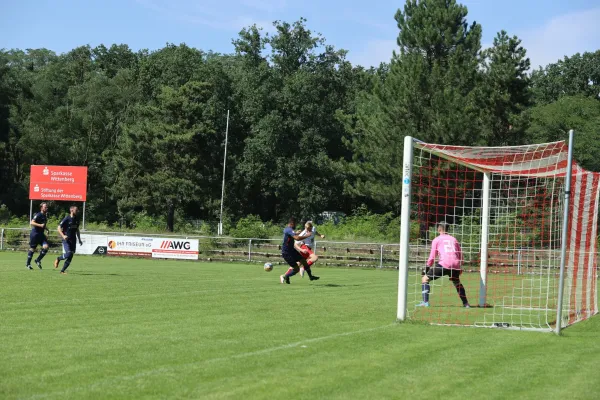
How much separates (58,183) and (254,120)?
94.8 feet

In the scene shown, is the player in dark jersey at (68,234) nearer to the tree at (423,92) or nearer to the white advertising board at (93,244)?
the white advertising board at (93,244)

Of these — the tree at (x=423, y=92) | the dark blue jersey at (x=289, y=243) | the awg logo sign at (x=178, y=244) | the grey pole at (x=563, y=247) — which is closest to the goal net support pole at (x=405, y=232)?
the grey pole at (x=563, y=247)

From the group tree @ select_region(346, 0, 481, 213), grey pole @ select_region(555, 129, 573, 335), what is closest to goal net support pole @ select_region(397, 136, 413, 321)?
grey pole @ select_region(555, 129, 573, 335)

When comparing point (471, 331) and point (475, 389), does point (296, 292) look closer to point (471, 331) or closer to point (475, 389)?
point (471, 331)

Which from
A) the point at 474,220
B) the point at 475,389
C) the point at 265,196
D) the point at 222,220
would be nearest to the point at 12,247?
the point at 222,220

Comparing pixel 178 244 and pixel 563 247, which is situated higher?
pixel 563 247

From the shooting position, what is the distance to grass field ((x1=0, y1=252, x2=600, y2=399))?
7.12m

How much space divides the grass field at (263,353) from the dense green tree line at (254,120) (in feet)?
120

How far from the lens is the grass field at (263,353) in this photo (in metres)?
7.12

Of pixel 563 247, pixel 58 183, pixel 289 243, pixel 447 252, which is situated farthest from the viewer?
pixel 58 183

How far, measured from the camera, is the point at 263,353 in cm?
893

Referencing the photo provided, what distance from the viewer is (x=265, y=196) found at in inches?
2761

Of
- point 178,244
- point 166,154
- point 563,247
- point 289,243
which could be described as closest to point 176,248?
point 178,244

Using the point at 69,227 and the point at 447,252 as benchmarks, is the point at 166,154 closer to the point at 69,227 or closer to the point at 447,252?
the point at 69,227
